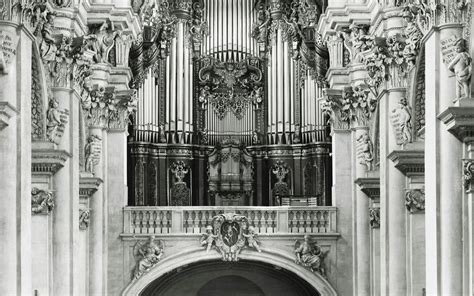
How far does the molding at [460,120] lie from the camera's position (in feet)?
78.2

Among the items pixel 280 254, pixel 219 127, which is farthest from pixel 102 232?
pixel 219 127

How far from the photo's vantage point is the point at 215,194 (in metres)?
46.2

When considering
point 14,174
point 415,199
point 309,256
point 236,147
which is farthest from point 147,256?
point 14,174

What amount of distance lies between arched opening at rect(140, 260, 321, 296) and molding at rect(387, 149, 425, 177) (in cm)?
1233

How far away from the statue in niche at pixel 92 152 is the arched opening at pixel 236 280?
197 inches

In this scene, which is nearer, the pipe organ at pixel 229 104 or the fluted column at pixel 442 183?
the fluted column at pixel 442 183

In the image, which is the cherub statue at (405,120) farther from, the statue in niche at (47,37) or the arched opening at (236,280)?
the arched opening at (236,280)

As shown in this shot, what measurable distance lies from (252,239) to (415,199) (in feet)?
36.4

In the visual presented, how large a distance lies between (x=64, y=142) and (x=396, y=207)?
294 inches

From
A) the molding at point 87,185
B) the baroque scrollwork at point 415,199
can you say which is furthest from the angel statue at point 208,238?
the baroque scrollwork at point 415,199

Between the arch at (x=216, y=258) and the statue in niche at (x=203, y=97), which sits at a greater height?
the statue in niche at (x=203, y=97)

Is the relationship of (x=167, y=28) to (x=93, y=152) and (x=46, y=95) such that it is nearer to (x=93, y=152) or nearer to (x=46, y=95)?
(x=93, y=152)

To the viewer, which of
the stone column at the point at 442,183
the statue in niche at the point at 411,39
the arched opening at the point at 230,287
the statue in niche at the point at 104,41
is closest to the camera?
the stone column at the point at 442,183

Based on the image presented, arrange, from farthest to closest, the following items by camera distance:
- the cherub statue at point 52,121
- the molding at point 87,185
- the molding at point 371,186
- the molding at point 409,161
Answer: the molding at point 87,185, the molding at point 371,186, the cherub statue at point 52,121, the molding at point 409,161
